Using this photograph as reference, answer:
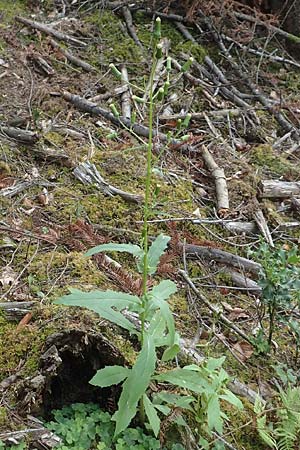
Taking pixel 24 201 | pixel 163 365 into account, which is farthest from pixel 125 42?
pixel 163 365

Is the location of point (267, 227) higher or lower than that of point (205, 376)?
lower

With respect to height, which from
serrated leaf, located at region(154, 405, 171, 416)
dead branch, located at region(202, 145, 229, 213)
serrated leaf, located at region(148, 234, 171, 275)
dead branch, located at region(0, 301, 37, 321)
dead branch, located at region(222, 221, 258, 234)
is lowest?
dead branch, located at region(222, 221, 258, 234)

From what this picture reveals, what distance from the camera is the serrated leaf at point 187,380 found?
95.7 inches

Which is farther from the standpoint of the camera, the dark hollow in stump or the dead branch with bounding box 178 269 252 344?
the dead branch with bounding box 178 269 252 344

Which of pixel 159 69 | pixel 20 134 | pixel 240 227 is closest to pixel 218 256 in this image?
pixel 240 227

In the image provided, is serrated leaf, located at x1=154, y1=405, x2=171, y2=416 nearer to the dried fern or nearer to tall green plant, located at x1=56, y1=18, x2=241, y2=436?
tall green plant, located at x1=56, y1=18, x2=241, y2=436

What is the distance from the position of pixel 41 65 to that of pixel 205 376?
3.98 metres

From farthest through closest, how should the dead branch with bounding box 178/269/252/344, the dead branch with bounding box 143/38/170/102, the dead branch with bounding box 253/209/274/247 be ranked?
the dead branch with bounding box 143/38/170/102 → the dead branch with bounding box 253/209/274/247 → the dead branch with bounding box 178/269/252/344

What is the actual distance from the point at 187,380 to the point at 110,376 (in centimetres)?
34

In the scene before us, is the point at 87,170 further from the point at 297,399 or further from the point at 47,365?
the point at 297,399

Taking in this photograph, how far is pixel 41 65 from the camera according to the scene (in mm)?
5617

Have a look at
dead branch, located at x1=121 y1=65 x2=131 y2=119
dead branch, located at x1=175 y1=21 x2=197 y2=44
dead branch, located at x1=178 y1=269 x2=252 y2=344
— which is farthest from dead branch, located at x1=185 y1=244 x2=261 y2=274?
dead branch, located at x1=175 y1=21 x2=197 y2=44

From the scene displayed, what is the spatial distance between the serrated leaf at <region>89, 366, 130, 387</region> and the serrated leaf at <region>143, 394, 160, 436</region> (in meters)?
0.19

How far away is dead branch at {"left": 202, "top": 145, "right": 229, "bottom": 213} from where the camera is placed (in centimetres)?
437
